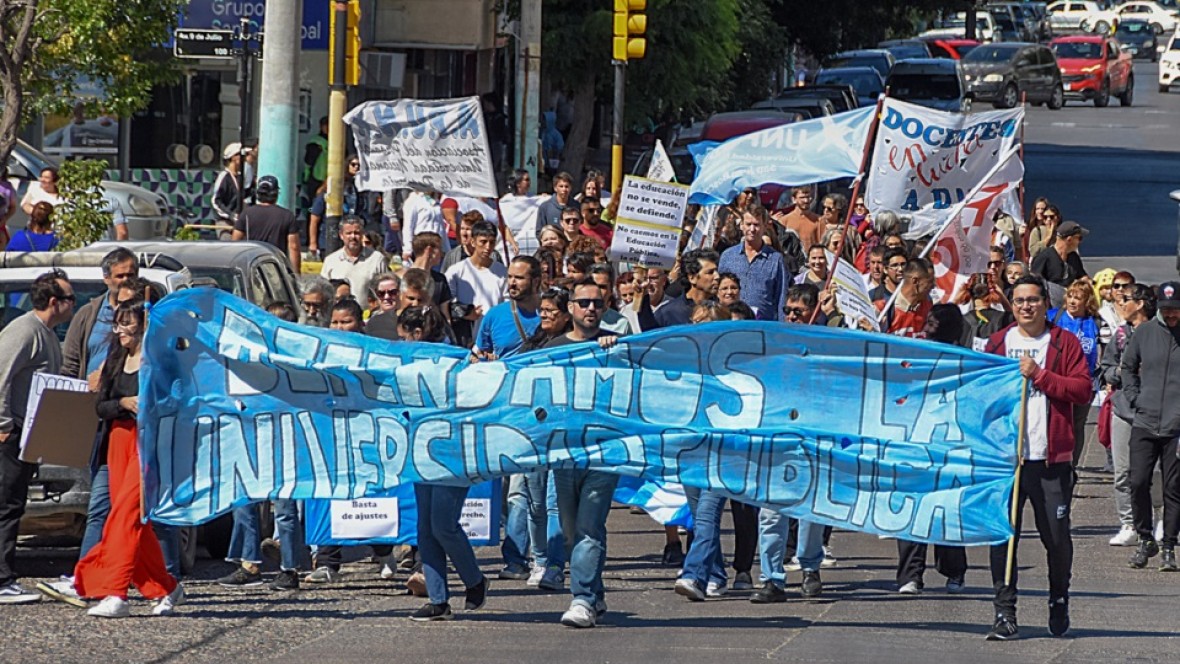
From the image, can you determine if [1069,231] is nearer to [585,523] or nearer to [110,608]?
[585,523]

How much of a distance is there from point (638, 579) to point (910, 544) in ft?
5.10

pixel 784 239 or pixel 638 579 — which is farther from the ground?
pixel 784 239

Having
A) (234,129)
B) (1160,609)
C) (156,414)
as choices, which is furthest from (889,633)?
(234,129)

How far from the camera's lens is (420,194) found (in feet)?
61.6

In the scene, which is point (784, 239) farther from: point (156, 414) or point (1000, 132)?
point (156, 414)

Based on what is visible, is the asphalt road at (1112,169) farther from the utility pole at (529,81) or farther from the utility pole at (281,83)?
the utility pole at (281,83)

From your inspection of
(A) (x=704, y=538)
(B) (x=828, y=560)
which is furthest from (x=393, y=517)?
(B) (x=828, y=560)

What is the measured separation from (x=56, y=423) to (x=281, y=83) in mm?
8885

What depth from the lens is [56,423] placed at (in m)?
10.7

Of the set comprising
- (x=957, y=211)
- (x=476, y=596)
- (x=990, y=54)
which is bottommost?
(x=476, y=596)

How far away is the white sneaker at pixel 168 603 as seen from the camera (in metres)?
10.6

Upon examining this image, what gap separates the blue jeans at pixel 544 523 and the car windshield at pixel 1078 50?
47.9 meters

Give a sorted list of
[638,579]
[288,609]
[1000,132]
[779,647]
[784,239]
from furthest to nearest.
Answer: [784,239] → [1000,132] → [638,579] → [288,609] → [779,647]

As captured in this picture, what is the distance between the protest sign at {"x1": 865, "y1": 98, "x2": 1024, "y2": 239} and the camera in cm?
1656
